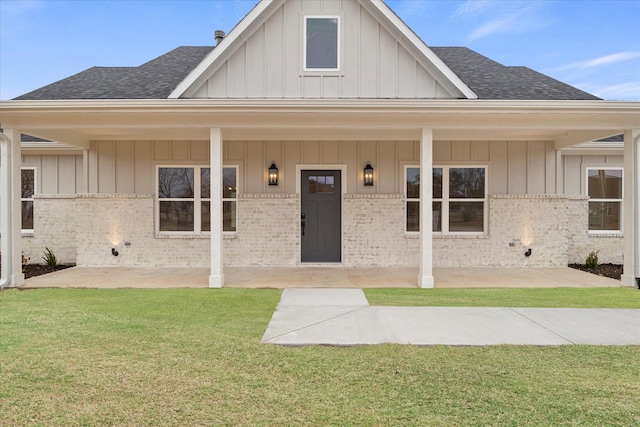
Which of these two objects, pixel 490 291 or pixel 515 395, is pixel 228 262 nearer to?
pixel 490 291

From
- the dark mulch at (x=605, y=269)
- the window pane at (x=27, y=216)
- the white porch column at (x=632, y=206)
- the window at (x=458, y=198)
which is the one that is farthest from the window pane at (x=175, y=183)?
the dark mulch at (x=605, y=269)

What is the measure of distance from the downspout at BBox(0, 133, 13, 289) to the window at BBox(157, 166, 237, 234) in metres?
2.91

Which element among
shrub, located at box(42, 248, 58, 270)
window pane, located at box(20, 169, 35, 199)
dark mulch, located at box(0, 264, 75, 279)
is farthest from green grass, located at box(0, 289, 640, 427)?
window pane, located at box(20, 169, 35, 199)

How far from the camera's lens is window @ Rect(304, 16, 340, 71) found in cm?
729

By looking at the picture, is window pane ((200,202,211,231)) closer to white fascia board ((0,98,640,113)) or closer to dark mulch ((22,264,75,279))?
white fascia board ((0,98,640,113))

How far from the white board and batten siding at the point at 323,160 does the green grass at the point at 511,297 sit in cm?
325

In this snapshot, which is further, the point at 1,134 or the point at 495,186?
the point at 495,186

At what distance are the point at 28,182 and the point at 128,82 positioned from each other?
371 centimetres

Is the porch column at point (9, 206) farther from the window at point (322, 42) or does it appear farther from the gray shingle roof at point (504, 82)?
the gray shingle roof at point (504, 82)

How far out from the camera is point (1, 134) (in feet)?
20.8

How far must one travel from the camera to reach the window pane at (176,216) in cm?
888

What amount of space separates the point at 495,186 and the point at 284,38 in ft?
19.8

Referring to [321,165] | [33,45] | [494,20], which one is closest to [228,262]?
[321,165]

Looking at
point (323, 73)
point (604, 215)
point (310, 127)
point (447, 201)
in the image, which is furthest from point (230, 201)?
point (604, 215)
